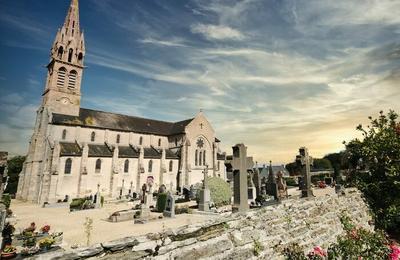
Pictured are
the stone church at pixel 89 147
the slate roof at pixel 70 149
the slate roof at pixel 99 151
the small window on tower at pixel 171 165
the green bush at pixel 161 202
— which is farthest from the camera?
the small window on tower at pixel 171 165

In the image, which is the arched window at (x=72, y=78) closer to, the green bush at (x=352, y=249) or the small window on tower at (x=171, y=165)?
the small window on tower at (x=171, y=165)

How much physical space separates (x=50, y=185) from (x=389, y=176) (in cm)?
3296

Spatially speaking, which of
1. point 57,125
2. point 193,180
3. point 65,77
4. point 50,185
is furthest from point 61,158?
point 193,180

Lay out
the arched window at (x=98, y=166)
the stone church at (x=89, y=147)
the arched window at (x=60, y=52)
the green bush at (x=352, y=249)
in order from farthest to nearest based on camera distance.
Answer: the arched window at (x=60, y=52) < the arched window at (x=98, y=166) < the stone church at (x=89, y=147) < the green bush at (x=352, y=249)

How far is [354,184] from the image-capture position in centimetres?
1138

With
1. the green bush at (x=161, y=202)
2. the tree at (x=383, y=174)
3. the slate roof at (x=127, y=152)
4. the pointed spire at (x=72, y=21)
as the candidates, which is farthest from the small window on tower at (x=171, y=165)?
the tree at (x=383, y=174)

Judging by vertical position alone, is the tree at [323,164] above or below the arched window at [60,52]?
below

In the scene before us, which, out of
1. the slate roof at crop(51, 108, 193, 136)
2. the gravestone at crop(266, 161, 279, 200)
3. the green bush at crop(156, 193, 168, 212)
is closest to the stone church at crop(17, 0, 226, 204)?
the slate roof at crop(51, 108, 193, 136)

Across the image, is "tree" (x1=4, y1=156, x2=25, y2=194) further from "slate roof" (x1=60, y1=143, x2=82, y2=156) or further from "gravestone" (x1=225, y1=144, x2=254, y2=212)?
"gravestone" (x1=225, y1=144, x2=254, y2=212)

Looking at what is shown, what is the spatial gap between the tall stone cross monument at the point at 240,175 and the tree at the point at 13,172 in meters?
51.3

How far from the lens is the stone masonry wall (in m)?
3.12

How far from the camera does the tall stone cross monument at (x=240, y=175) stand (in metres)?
6.87

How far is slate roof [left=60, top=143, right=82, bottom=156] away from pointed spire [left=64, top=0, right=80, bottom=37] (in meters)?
20.1

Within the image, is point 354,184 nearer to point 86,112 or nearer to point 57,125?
point 57,125
